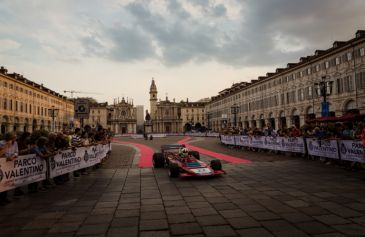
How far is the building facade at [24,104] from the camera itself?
187ft

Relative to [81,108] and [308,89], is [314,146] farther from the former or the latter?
[308,89]

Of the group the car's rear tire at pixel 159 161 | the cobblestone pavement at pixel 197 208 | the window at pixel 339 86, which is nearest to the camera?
the cobblestone pavement at pixel 197 208

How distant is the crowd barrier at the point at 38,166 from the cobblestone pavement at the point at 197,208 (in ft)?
1.90

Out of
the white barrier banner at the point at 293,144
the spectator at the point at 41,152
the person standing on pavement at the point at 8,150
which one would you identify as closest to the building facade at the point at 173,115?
the white barrier banner at the point at 293,144

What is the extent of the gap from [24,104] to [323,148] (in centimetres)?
6664

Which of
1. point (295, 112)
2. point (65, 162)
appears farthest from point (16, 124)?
point (65, 162)

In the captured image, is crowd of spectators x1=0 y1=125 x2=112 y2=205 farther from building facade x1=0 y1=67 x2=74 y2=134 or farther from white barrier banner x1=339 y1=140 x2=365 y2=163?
building facade x1=0 y1=67 x2=74 y2=134

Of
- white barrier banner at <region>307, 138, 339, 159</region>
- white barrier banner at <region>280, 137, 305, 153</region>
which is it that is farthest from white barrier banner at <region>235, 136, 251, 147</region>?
white barrier banner at <region>307, 138, 339, 159</region>

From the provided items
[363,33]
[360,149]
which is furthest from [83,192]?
[363,33]

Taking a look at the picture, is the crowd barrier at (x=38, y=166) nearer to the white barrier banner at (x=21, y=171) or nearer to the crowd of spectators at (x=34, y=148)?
the white barrier banner at (x=21, y=171)

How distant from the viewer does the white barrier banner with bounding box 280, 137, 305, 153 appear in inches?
646

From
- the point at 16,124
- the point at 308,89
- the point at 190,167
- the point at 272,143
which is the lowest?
the point at 190,167

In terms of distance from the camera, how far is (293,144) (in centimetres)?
1728

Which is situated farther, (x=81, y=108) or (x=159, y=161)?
(x=159, y=161)
